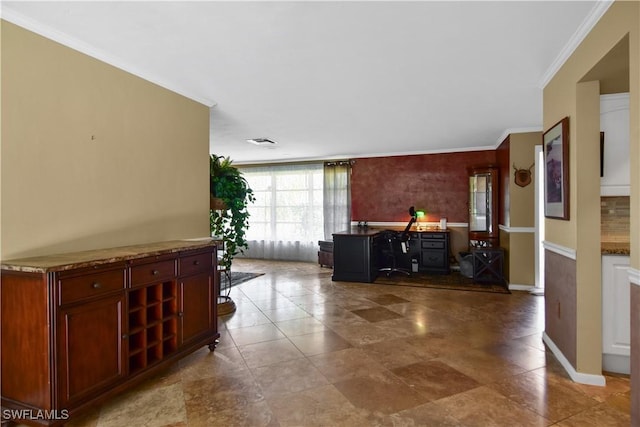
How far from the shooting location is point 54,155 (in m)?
2.30

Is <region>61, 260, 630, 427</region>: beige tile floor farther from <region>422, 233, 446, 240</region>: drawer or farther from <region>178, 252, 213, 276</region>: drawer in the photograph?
<region>422, 233, 446, 240</region>: drawer

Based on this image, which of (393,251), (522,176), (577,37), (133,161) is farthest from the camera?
(393,251)

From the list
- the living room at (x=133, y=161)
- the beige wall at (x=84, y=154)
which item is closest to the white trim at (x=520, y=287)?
the living room at (x=133, y=161)

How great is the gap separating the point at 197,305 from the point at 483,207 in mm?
5286

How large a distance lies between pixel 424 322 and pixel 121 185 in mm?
3241

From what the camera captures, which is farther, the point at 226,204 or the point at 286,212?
the point at 286,212

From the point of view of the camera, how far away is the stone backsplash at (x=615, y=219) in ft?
9.51

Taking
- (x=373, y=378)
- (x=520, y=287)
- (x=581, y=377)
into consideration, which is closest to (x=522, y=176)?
(x=520, y=287)

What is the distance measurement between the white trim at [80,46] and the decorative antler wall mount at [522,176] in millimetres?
4653

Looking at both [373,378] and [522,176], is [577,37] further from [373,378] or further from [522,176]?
[522,176]

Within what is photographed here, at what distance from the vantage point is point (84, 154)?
2.50 metres

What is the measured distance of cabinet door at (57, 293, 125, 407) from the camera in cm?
187

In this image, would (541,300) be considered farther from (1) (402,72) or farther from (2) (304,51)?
(2) (304,51)

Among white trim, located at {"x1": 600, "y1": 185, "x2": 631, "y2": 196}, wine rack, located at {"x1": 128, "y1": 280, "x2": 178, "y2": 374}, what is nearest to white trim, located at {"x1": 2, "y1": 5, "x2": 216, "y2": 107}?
wine rack, located at {"x1": 128, "y1": 280, "x2": 178, "y2": 374}
